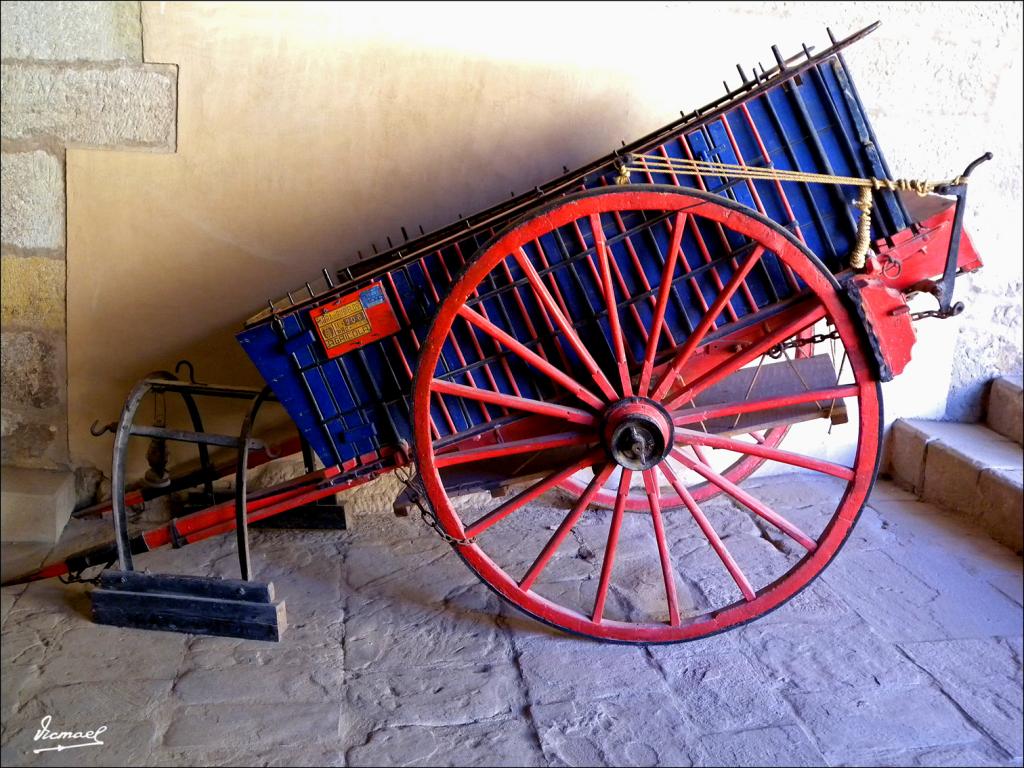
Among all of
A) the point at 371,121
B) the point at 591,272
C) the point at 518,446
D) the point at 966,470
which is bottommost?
the point at 966,470

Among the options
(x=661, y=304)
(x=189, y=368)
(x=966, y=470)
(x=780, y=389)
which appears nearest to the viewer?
(x=661, y=304)

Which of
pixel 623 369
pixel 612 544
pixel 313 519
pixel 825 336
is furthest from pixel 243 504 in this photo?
pixel 825 336

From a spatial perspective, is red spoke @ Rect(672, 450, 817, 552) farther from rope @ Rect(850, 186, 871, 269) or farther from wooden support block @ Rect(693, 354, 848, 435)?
rope @ Rect(850, 186, 871, 269)

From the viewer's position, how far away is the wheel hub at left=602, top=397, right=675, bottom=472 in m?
2.74

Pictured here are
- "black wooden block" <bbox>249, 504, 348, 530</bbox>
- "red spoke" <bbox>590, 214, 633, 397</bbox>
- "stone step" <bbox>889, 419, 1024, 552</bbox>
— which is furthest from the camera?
"black wooden block" <bbox>249, 504, 348, 530</bbox>

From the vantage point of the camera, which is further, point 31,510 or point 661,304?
point 31,510

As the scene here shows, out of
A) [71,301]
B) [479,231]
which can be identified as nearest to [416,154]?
[479,231]

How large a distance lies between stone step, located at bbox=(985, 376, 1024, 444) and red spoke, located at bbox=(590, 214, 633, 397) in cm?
230

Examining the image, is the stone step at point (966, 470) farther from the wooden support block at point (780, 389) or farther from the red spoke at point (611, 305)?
the red spoke at point (611, 305)

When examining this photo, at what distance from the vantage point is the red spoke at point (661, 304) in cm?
259

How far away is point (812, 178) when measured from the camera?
105 inches

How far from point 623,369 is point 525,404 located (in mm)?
324

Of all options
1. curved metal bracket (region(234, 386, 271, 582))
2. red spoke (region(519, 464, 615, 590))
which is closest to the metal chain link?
red spoke (region(519, 464, 615, 590))

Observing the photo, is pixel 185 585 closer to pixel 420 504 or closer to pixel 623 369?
pixel 420 504
